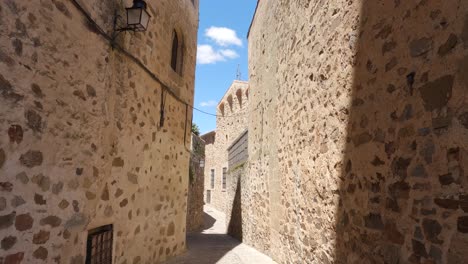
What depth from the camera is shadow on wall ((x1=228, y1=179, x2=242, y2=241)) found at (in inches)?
411

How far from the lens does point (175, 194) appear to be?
265 inches

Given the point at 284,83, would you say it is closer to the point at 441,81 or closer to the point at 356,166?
the point at 356,166

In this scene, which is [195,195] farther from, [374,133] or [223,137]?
[374,133]

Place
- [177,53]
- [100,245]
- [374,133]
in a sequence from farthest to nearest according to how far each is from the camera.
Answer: [177,53] < [100,245] < [374,133]

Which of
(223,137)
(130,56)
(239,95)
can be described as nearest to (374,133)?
(130,56)

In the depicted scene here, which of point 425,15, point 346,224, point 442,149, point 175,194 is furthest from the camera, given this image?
point 175,194

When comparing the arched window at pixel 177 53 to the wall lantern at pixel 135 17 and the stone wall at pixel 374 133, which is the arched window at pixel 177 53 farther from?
the wall lantern at pixel 135 17

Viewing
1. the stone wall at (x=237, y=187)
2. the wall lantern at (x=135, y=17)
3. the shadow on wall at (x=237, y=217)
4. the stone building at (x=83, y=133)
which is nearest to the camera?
the stone building at (x=83, y=133)

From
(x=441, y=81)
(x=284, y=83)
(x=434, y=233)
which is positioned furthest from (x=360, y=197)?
(x=284, y=83)

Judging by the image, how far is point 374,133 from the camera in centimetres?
Answer: 306

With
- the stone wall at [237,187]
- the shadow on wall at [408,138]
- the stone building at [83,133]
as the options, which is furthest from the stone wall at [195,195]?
the shadow on wall at [408,138]

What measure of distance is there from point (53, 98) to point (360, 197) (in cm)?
291

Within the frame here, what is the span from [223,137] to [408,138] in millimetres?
22523

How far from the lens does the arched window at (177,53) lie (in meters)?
6.96
